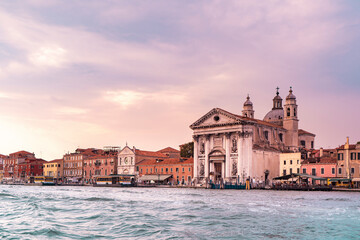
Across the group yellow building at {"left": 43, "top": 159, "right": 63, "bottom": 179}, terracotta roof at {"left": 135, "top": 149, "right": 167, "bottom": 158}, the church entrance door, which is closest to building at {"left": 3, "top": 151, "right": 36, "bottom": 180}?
yellow building at {"left": 43, "top": 159, "right": 63, "bottom": 179}

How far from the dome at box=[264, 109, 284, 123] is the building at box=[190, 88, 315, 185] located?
328 inches

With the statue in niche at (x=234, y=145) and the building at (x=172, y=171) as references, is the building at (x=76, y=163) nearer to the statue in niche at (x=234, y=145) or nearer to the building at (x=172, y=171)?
the building at (x=172, y=171)

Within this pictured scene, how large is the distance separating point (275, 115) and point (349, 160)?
32319 mm

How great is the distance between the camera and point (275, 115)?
90000 mm

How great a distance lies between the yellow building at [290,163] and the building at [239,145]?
131 inches

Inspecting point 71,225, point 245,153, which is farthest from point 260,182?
point 71,225

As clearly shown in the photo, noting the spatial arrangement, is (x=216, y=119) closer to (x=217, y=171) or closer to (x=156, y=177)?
(x=217, y=171)

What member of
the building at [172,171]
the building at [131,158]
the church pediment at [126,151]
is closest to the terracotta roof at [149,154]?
the building at [131,158]

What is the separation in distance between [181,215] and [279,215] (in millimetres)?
4111

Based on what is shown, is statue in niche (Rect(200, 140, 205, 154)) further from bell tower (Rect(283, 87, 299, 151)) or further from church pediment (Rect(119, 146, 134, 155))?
church pediment (Rect(119, 146, 134, 155))

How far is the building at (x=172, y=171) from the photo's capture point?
79369mm

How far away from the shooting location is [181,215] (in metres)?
20.3

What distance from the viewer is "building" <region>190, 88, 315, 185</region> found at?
69188mm

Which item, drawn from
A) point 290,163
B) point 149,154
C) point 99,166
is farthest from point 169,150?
point 290,163
